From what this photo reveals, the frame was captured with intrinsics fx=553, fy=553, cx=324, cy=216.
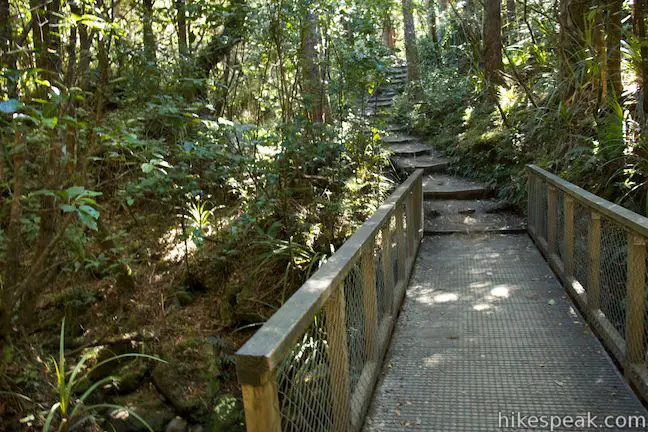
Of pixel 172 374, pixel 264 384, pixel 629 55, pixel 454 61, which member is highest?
pixel 454 61

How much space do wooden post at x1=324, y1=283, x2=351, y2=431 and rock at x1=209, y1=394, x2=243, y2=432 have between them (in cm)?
261

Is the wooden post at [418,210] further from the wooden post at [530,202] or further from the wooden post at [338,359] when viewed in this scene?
the wooden post at [338,359]

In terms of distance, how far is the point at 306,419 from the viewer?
2102 millimetres

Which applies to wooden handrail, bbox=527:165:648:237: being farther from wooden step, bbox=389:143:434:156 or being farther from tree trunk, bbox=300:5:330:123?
wooden step, bbox=389:143:434:156

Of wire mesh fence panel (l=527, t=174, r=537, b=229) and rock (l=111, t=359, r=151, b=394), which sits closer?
rock (l=111, t=359, r=151, b=394)

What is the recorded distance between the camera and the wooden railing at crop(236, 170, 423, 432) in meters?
1.60

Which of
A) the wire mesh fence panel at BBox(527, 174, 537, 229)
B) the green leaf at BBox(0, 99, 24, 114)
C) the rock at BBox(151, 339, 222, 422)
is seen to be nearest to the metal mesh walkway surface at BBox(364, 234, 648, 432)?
the wire mesh fence panel at BBox(527, 174, 537, 229)

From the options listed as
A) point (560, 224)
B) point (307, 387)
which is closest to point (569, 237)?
point (560, 224)

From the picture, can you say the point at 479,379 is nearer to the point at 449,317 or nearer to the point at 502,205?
the point at 449,317

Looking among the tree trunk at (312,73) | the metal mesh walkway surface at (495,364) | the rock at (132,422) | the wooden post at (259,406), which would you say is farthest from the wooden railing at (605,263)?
the rock at (132,422)

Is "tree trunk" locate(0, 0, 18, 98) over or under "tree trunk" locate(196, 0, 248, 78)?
under

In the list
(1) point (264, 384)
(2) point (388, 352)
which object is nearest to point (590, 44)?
(2) point (388, 352)

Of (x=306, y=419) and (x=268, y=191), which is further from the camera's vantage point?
(x=268, y=191)

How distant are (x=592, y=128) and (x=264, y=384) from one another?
257 inches
